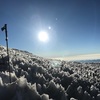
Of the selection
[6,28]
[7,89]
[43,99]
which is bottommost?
[43,99]

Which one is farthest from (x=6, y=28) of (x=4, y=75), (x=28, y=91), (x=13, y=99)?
(x=4, y=75)

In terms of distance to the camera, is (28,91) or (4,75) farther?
(4,75)

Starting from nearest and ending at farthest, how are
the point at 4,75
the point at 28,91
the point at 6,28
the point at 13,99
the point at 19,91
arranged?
the point at 6,28
the point at 13,99
the point at 19,91
the point at 28,91
the point at 4,75

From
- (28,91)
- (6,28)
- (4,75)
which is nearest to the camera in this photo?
(6,28)

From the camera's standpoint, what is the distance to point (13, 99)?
11138cm

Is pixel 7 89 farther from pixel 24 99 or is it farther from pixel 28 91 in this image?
pixel 28 91

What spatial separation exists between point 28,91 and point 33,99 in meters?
5.69

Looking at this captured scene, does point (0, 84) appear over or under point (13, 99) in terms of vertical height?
over

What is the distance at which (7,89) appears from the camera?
379 ft

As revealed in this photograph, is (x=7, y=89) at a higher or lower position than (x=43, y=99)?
higher

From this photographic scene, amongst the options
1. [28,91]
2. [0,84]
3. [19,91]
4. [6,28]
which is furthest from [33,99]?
[6,28]

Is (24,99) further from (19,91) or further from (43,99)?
(43,99)

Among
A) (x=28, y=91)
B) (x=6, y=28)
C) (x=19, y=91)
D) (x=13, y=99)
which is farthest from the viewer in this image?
(x=28, y=91)

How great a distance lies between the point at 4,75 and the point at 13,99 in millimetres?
40822
